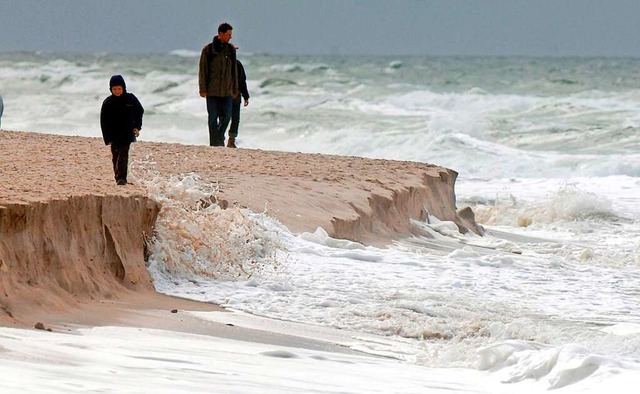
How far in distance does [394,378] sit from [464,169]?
58.8 feet

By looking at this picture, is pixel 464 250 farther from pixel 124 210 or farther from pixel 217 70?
pixel 217 70

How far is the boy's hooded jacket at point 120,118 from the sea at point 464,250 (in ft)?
1.00

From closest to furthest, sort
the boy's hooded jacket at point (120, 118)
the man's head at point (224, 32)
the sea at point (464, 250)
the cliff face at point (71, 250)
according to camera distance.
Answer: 1. the cliff face at point (71, 250)
2. the sea at point (464, 250)
3. the boy's hooded jacket at point (120, 118)
4. the man's head at point (224, 32)

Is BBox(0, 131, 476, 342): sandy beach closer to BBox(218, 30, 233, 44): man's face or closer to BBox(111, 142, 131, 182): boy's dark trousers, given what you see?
BBox(111, 142, 131, 182): boy's dark trousers

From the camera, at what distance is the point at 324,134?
2981cm

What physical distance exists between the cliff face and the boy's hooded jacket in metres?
0.99

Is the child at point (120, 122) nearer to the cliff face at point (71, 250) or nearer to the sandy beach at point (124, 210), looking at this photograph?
the sandy beach at point (124, 210)

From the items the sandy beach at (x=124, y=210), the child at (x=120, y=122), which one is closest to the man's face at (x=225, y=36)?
the sandy beach at (x=124, y=210)

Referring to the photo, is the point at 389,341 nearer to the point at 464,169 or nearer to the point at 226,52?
the point at 226,52

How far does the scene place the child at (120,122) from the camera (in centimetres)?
824

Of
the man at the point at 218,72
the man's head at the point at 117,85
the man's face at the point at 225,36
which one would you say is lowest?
the man's head at the point at 117,85

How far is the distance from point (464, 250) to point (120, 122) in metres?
2.69

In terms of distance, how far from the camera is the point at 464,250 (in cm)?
949

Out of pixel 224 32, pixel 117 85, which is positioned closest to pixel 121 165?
pixel 117 85
